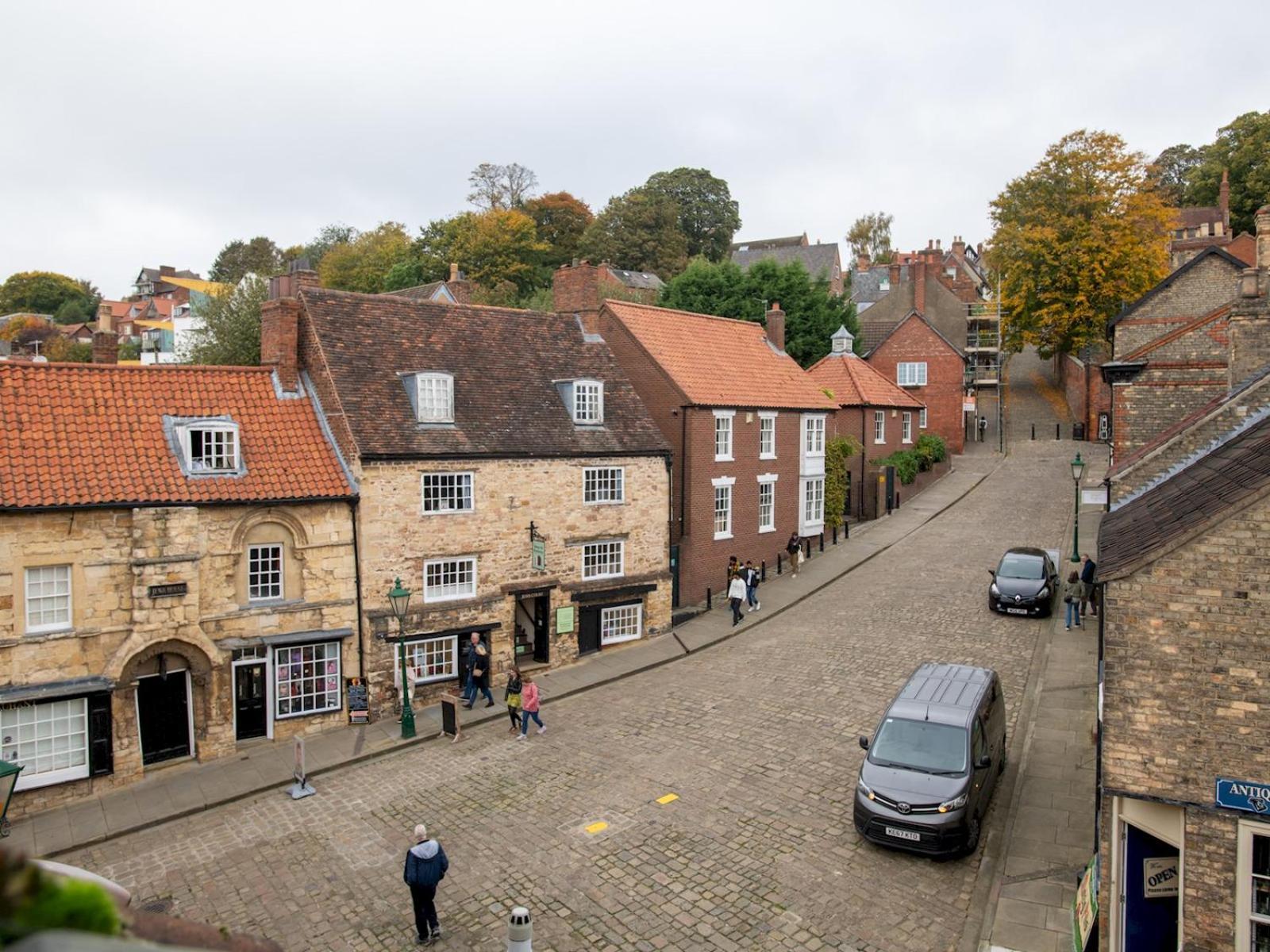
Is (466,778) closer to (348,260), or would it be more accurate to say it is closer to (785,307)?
(785,307)

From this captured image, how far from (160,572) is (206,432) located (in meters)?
3.37

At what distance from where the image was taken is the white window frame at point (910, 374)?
165 feet

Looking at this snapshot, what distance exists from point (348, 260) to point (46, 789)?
61720 mm

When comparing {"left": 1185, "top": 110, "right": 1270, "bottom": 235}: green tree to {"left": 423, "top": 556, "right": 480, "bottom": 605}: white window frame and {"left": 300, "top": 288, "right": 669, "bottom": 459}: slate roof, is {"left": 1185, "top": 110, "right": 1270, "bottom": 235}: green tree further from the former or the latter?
{"left": 423, "top": 556, "right": 480, "bottom": 605}: white window frame

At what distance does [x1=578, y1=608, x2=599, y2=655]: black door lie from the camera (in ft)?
81.9

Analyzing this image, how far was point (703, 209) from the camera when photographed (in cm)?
7981

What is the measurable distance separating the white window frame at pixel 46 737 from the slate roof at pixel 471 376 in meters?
7.75

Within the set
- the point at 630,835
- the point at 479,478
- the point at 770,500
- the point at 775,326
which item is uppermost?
the point at 775,326

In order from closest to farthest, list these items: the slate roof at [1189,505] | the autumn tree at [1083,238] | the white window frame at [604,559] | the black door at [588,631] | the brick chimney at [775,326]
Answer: the slate roof at [1189,505]
the white window frame at [604,559]
the black door at [588,631]
the brick chimney at [775,326]
the autumn tree at [1083,238]

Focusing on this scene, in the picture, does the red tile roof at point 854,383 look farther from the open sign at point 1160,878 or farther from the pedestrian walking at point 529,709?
the open sign at point 1160,878

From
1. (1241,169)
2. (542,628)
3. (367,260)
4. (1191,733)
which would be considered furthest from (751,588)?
(1241,169)

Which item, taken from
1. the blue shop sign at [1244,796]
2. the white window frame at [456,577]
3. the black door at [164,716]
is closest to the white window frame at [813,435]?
the white window frame at [456,577]

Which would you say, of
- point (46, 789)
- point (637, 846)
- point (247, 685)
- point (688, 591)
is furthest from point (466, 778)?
point (688, 591)

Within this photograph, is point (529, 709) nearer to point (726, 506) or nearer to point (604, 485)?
point (604, 485)
